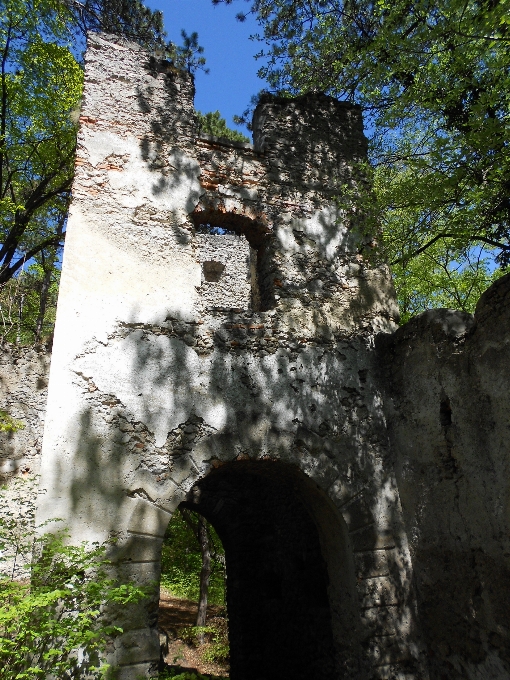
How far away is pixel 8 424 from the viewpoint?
663 centimetres

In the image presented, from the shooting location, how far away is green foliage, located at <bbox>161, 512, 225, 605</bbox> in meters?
12.1

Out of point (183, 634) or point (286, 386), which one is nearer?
point (286, 386)

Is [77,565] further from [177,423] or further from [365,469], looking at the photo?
[365,469]

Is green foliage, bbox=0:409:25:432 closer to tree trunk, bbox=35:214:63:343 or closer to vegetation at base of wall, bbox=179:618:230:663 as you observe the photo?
tree trunk, bbox=35:214:63:343

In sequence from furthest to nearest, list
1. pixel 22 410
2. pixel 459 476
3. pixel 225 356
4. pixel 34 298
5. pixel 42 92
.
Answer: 1. pixel 34 298
2. pixel 42 92
3. pixel 22 410
4. pixel 225 356
5. pixel 459 476

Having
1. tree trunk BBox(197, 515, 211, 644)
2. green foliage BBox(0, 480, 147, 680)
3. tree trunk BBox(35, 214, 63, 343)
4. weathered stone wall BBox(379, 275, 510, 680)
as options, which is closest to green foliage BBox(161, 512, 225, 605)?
tree trunk BBox(197, 515, 211, 644)

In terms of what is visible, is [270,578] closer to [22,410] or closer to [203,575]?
[203,575]

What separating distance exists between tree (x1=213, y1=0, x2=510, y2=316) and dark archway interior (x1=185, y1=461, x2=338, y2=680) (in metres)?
3.62

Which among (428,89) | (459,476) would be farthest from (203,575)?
(428,89)

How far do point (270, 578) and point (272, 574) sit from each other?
0.09 metres

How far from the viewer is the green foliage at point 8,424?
21.5 ft

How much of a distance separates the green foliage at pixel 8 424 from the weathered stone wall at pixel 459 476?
504 centimetres

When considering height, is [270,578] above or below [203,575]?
above

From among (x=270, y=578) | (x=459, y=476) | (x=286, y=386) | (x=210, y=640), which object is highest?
(x=286, y=386)
